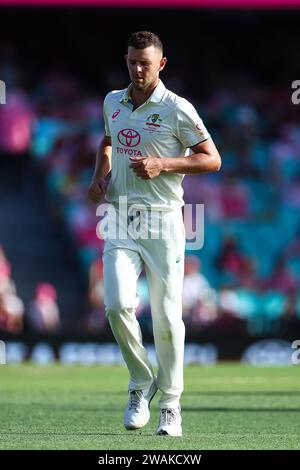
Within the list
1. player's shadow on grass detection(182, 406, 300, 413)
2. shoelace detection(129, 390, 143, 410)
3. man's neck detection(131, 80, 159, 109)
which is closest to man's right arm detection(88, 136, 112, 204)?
man's neck detection(131, 80, 159, 109)

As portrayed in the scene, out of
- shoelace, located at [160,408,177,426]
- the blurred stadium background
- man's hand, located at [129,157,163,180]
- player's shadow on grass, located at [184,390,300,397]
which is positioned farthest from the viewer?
the blurred stadium background

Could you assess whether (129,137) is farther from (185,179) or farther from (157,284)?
(185,179)

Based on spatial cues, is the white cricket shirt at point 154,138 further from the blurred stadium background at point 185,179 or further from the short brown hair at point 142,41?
the blurred stadium background at point 185,179

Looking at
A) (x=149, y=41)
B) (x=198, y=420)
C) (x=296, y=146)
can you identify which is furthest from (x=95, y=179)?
(x=296, y=146)

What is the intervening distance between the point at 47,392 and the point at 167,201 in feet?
13.2

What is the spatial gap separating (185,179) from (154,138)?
10.8 meters

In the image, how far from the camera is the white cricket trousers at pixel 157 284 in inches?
245

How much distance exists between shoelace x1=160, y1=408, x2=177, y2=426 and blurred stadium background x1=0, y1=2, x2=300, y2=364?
7974mm

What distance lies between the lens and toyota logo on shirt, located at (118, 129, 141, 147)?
6270 millimetres

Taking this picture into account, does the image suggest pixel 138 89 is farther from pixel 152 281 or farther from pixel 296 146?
pixel 296 146

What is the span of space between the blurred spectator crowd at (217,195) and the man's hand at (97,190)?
881 centimetres

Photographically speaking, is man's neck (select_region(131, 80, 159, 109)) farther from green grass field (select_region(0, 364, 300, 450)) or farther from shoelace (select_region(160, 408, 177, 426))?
green grass field (select_region(0, 364, 300, 450))

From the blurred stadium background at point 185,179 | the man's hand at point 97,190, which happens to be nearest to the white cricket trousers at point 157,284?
the man's hand at point 97,190
